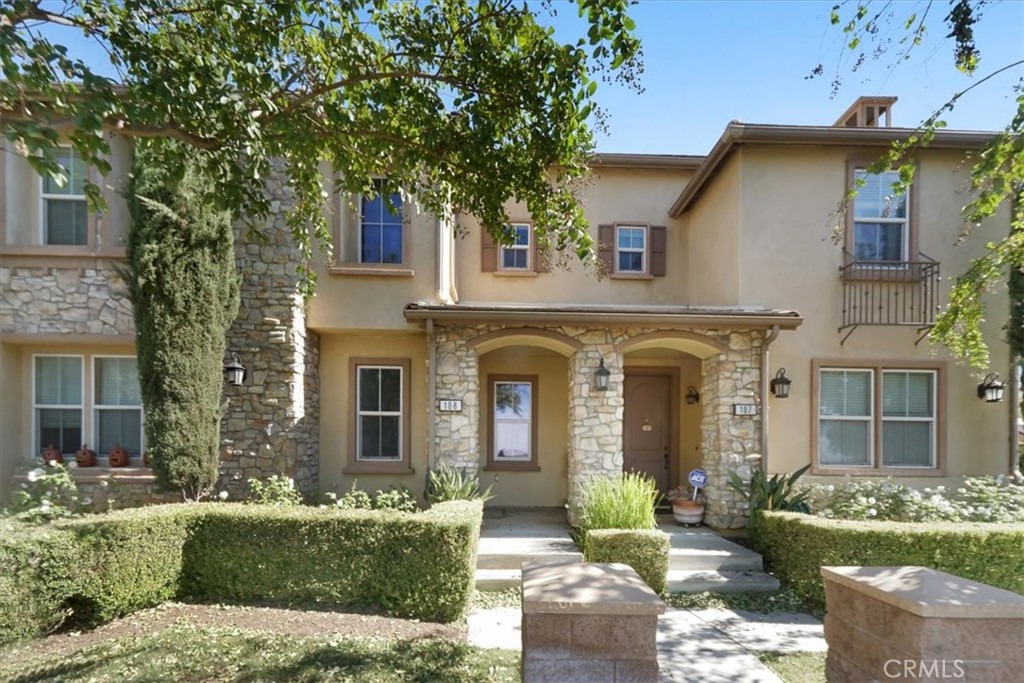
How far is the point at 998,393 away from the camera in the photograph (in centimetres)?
782

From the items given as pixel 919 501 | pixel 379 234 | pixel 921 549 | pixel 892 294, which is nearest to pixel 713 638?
pixel 921 549

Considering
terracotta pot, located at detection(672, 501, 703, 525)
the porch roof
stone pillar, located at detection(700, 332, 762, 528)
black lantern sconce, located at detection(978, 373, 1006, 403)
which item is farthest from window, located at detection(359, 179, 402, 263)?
black lantern sconce, located at detection(978, 373, 1006, 403)

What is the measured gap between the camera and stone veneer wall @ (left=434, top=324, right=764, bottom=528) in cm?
765

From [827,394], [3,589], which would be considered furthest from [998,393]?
[3,589]

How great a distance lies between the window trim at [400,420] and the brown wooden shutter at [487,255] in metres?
2.64

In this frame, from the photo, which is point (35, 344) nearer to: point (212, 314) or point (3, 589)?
point (212, 314)

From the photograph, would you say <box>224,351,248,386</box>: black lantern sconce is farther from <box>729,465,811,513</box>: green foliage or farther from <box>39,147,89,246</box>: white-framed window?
<box>729,465,811,513</box>: green foliage

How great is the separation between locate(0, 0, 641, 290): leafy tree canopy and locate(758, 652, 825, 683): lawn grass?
4.02m

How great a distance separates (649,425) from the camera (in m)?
9.80

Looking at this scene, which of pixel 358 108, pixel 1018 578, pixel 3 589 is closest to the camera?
pixel 3 589

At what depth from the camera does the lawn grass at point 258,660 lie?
12.5 feet

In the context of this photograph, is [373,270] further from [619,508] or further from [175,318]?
[619,508]

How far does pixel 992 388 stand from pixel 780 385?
323cm

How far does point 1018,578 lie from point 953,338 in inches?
127
